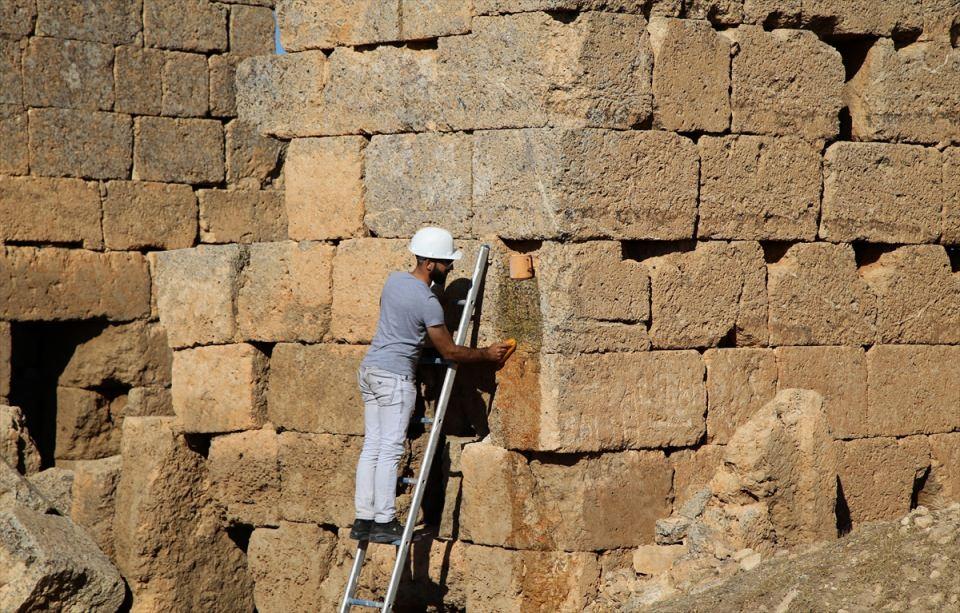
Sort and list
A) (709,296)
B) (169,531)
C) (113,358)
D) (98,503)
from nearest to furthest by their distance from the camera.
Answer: (709,296) < (169,531) < (98,503) < (113,358)

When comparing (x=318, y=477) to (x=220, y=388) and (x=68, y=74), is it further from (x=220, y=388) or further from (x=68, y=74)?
(x=68, y=74)

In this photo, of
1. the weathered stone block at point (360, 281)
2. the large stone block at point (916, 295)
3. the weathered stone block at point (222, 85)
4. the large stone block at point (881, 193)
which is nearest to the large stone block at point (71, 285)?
the weathered stone block at point (222, 85)

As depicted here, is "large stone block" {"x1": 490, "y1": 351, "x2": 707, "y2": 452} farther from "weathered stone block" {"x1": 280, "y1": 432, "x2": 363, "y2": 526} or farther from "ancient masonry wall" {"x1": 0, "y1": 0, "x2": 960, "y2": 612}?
"weathered stone block" {"x1": 280, "y1": 432, "x2": 363, "y2": 526}

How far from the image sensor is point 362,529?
29.2ft

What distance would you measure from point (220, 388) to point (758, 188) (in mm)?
3553

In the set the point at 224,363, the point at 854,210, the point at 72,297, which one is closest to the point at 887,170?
the point at 854,210

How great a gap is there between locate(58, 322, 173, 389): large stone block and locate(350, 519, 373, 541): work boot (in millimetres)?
4140

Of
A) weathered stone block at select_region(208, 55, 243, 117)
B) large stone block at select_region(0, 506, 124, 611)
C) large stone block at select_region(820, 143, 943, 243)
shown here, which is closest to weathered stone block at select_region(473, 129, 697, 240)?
large stone block at select_region(820, 143, 943, 243)

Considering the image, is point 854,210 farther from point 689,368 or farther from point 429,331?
point 429,331

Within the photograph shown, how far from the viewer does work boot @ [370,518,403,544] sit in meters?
8.84

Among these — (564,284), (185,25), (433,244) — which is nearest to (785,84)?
(564,284)

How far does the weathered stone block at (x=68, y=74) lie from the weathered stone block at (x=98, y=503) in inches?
119

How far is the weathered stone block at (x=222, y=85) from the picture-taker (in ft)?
42.2

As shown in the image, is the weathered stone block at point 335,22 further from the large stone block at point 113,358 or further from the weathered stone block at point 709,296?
the large stone block at point 113,358
